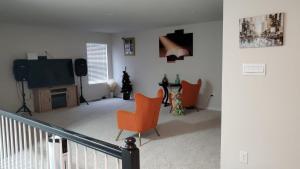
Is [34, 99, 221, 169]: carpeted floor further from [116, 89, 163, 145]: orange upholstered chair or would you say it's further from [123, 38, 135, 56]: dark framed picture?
[123, 38, 135, 56]: dark framed picture

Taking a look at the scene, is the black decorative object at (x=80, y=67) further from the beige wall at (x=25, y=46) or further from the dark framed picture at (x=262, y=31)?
the dark framed picture at (x=262, y=31)

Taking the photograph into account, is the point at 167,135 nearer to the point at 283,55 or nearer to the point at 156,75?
the point at 283,55

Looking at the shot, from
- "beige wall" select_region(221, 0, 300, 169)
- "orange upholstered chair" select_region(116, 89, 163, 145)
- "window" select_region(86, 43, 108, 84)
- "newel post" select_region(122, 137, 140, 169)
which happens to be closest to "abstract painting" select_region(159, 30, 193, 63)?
"window" select_region(86, 43, 108, 84)

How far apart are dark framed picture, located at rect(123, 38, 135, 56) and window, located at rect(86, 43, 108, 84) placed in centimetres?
87

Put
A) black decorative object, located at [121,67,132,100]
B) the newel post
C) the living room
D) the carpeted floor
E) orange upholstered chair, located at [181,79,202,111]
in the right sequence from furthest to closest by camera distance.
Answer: black decorative object, located at [121,67,132,100], orange upholstered chair, located at [181,79,202,111], the carpeted floor, the living room, the newel post

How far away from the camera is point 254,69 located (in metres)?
2.22

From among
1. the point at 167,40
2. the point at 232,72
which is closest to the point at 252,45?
the point at 232,72

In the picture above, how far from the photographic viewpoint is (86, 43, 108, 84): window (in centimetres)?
802

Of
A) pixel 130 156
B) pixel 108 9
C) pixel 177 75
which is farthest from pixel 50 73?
pixel 130 156

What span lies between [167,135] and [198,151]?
87cm

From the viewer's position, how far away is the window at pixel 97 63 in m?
8.02

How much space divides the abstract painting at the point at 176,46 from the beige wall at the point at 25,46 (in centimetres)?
271

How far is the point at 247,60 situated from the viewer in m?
2.25

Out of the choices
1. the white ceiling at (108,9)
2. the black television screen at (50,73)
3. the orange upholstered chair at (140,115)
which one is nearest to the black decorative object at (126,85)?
the black television screen at (50,73)
